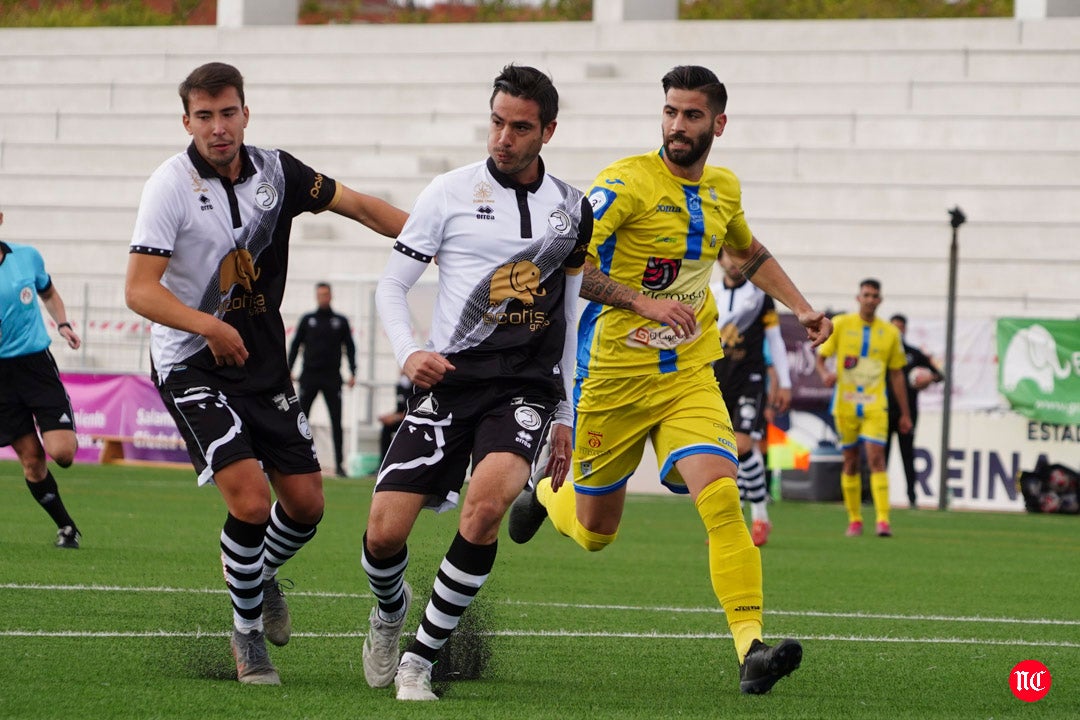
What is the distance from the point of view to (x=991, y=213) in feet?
88.5

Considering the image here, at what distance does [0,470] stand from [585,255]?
1508 centimetres

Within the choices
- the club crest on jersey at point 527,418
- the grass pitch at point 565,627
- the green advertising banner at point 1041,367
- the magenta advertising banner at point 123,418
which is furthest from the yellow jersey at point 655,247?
the magenta advertising banner at point 123,418

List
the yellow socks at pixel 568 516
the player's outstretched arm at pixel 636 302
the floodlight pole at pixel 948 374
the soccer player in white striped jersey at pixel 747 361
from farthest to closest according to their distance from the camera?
the floodlight pole at pixel 948 374 < the soccer player in white striped jersey at pixel 747 361 < the yellow socks at pixel 568 516 < the player's outstretched arm at pixel 636 302

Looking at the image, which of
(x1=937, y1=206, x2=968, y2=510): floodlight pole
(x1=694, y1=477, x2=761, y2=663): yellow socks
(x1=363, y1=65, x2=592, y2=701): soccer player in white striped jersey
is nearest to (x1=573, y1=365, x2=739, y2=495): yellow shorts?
(x1=694, y1=477, x2=761, y2=663): yellow socks

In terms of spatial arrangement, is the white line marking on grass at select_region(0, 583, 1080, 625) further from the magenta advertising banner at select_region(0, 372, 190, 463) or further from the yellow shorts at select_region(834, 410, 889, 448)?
the magenta advertising banner at select_region(0, 372, 190, 463)

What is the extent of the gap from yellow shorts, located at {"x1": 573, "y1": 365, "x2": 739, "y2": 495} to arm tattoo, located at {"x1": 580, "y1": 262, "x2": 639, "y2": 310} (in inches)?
18.4

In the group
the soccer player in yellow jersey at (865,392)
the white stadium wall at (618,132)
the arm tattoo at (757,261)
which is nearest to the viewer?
the arm tattoo at (757,261)

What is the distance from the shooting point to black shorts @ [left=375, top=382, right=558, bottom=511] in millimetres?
6391

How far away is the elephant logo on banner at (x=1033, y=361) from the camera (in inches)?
847

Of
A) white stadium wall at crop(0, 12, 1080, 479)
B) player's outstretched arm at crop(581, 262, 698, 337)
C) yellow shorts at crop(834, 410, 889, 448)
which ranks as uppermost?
white stadium wall at crop(0, 12, 1080, 479)

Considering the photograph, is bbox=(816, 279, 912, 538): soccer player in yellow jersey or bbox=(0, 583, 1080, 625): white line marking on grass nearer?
bbox=(0, 583, 1080, 625): white line marking on grass

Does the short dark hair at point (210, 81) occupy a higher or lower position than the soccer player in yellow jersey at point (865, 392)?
higher

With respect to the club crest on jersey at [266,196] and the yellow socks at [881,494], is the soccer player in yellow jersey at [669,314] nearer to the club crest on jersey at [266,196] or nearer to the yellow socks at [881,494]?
the club crest on jersey at [266,196]

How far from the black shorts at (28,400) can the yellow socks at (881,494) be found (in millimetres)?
7595
